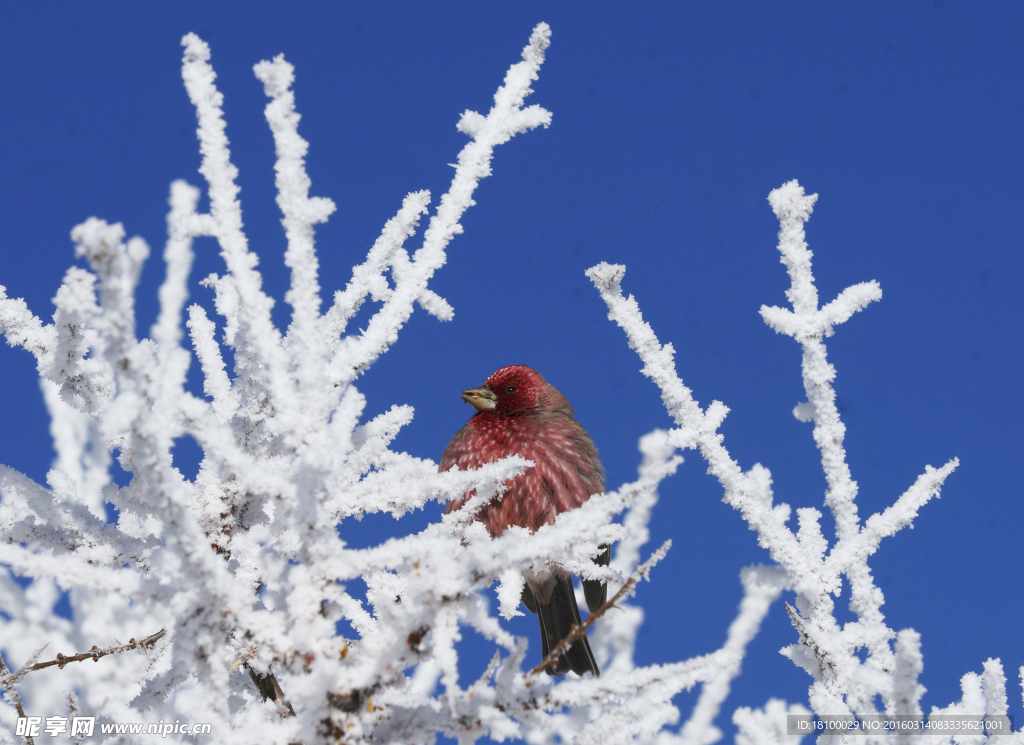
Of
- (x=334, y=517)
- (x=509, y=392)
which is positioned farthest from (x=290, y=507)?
(x=509, y=392)

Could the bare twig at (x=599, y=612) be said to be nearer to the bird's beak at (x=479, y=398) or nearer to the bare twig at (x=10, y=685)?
the bare twig at (x=10, y=685)

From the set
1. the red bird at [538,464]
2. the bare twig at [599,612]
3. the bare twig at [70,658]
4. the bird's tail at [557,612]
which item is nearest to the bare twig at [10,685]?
Result: the bare twig at [70,658]

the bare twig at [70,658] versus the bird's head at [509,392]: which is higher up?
the bird's head at [509,392]

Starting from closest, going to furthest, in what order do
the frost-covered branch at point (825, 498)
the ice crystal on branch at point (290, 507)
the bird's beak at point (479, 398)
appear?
the ice crystal on branch at point (290, 507) < the frost-covered branch at point (825, 498) < the bird's beak at point (479, 398)

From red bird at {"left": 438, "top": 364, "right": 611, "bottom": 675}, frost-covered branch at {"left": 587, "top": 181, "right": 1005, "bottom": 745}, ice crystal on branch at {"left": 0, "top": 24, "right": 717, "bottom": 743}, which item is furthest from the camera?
red bird at {"left": 438, "top": 364, "right": 611, "bottom": 675}

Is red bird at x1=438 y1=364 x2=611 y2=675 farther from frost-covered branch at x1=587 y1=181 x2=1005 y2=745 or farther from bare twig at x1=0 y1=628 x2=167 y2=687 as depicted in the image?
bare twig at x1=0 y1=628 x2=167 y2=687

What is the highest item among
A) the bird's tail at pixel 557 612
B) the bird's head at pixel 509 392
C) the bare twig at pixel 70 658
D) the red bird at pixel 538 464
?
the bird's head at pixel 509 392

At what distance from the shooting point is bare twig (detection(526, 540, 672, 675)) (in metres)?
1.64

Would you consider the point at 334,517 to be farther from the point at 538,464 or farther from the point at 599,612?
the point at 538,464

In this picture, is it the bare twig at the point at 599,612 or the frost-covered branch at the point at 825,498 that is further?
the frost-covered branch at the point at 825,498

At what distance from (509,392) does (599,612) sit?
2563 mm

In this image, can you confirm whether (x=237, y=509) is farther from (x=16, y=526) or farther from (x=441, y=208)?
(x=441, y=208)

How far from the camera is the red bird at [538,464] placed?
12.3 ft

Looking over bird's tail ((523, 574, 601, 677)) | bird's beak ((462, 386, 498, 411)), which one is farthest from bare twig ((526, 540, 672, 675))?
bird's beak ((462, 386, 498, 411))
